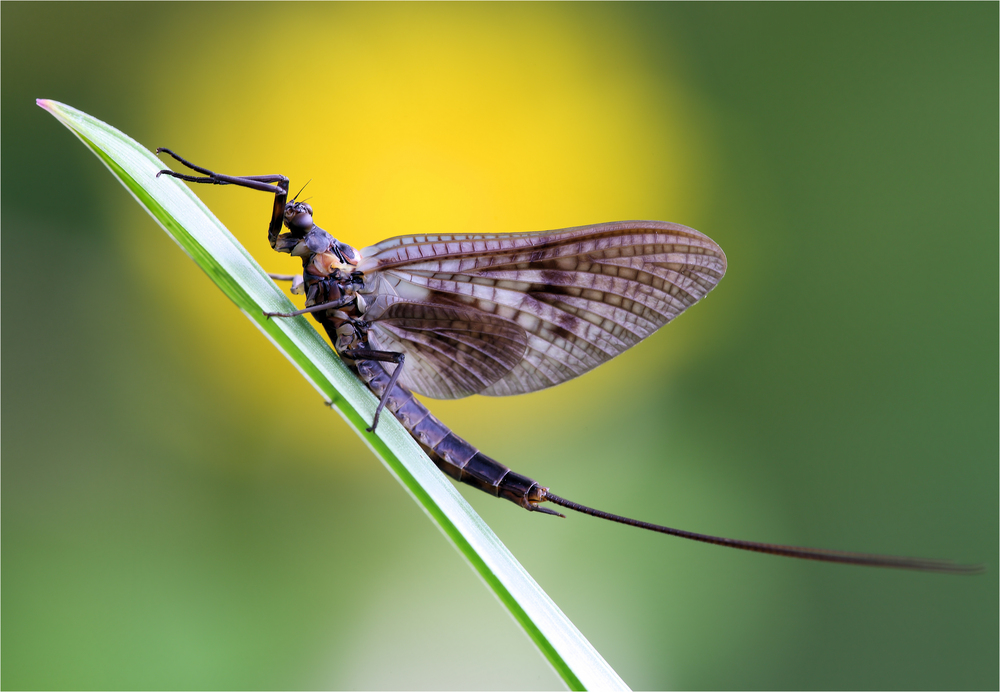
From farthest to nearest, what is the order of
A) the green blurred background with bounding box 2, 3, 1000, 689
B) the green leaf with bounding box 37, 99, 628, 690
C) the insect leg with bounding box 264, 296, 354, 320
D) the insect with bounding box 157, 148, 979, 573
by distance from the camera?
the green blurred background with bounding box 2, 3, 1000, 689 < the insect with bounding box 157, 148, 979, 573 < the insect leg with bounding box 264, 296, 354, 320 < the green leaf with bounding box 37, 99, 628, 690

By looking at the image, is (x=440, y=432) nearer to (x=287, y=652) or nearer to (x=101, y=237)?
(x=287, y=652)

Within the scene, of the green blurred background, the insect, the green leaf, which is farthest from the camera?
the green blurred background

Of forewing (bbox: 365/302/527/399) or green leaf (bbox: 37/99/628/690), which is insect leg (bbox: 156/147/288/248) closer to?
green leaf (bbox: 37/99/628/690)

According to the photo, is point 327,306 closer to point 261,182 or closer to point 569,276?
point 261,182

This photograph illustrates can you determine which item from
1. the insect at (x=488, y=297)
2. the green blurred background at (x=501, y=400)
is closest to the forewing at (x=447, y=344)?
the insect at (x=488, y=297)

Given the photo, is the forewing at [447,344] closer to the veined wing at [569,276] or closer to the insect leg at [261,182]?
the veined wing at [569,276]

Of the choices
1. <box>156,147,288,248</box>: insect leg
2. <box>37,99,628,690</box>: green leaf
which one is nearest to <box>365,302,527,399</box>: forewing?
<box>156,147,288,248</box>: insect leg

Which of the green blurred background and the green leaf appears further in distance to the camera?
the green blurred background
